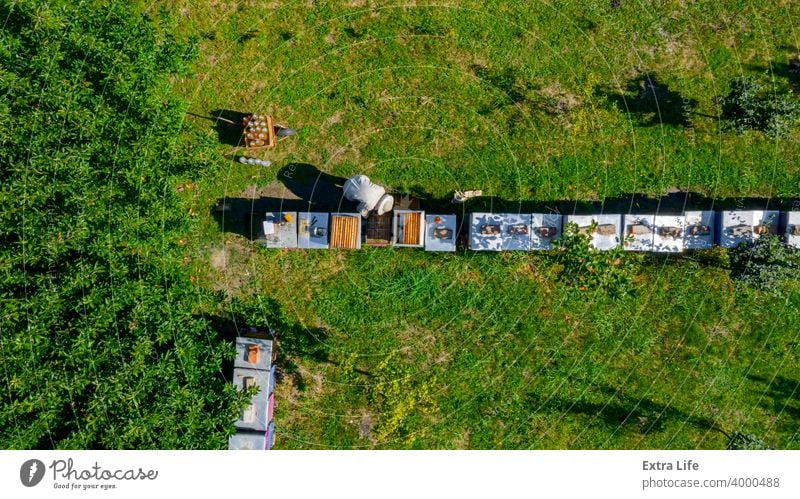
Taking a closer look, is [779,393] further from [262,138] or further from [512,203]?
[262,138]

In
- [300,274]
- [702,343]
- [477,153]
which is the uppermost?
[477,153]

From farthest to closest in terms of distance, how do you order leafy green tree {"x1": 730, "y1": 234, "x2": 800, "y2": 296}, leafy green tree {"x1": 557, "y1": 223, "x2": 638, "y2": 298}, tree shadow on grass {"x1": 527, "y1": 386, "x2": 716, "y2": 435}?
tree shadow on grass {"x1": 527, "y1": 386, "x2": 716, "y2": 435} → leafy green tree {"x1": 730, "y1": 234, "x2": 800, "y2": 296} → leafy green tree {"x1": 557, "y1": 223, "x2": 638, "y2": 298}

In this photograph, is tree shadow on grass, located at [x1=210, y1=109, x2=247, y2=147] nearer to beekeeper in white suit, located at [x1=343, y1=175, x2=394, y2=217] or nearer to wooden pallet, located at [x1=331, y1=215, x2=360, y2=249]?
beekeeper in white suit, located at [x1=343, y1=175, x2=394, y2=217]

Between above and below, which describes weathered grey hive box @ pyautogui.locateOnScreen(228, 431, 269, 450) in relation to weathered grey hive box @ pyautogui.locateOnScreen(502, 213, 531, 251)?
below

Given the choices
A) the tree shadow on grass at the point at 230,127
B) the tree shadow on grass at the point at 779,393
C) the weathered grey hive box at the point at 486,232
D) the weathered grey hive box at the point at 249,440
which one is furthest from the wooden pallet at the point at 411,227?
the tree shadow on grass at the point at 779,393

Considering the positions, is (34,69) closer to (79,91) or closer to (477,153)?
(79,91)
